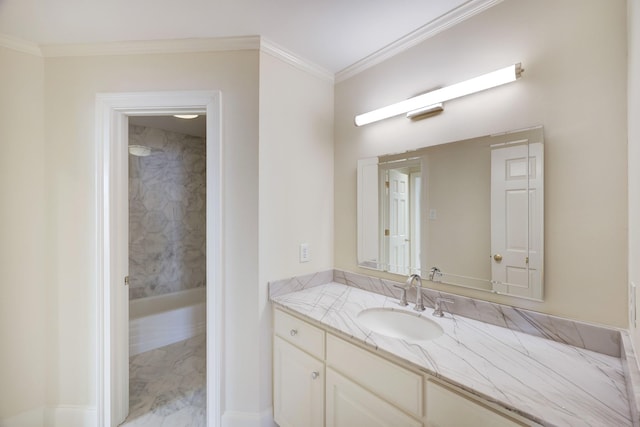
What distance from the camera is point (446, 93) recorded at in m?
1.33

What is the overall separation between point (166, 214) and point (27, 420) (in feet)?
6.85

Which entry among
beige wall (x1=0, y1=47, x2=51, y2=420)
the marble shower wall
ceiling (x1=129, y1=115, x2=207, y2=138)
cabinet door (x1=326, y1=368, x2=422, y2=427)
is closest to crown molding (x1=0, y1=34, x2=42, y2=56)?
beige wall (x1=0, y1=47, x2=51, y2=420)

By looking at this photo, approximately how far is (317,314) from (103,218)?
1385 millimetres

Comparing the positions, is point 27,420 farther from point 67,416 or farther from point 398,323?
point 398,323

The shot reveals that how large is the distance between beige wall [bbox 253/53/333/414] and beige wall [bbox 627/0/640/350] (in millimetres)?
1452

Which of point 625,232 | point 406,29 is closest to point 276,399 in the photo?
point 625,232

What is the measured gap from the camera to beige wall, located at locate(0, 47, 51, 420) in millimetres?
1498

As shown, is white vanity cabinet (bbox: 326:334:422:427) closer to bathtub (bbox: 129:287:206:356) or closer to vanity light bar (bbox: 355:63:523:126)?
vanity light bar (bbox: 355:63:523:126)

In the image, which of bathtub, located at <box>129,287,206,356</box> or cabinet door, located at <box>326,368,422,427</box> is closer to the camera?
cabinet door, located at <box>326,368,422,427</box>

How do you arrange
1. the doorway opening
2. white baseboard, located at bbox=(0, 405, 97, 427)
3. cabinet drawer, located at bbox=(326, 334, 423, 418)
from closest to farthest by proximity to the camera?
cabinet drawer, located at bbox=(326, 334, 423, 418), white baseboard, located at bbox=(0, 405, 97, 427), the doorway opening

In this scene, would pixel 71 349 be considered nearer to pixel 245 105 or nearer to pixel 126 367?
pixel 126 367

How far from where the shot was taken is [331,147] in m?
1.98

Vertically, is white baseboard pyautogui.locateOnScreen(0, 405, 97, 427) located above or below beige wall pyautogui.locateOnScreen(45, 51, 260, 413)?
below

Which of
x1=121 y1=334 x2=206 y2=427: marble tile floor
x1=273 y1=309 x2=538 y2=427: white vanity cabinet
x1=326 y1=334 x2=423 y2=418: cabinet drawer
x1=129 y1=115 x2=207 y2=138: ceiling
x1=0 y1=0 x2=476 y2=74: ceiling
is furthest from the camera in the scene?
x1=129 y1=115 x2=207 y2=138: ceiling
